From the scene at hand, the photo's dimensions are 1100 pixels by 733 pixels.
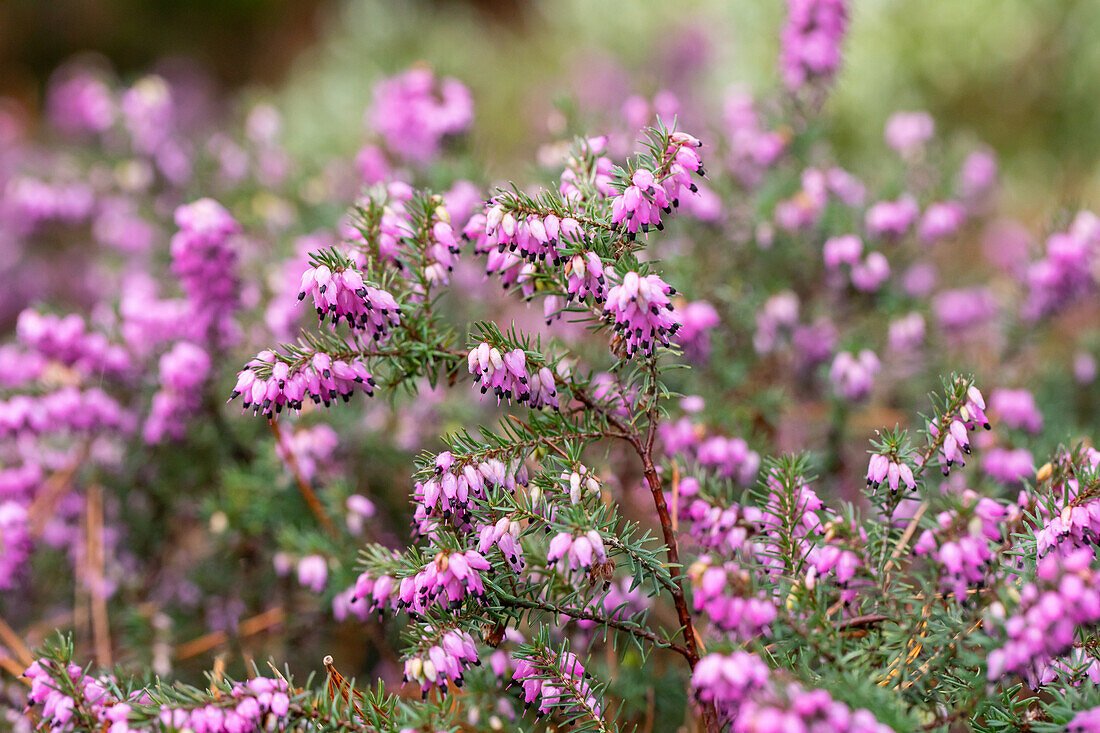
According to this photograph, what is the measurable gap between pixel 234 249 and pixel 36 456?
4.00ft

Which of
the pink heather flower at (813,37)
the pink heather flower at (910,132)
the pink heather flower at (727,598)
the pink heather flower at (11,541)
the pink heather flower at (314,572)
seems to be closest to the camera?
the pink heather flower at (727,598)

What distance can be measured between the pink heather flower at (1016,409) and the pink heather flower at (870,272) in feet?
2.08

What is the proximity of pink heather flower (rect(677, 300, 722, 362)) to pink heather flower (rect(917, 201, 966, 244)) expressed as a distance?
113 centimetres

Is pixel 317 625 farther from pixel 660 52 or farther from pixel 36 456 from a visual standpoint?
pixel 660 52

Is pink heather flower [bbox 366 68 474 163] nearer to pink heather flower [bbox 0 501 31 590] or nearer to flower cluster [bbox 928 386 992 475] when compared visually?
pink heather flower [bbox 0 501 31 590]

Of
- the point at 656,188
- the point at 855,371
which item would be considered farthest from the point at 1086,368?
the point at 656,188

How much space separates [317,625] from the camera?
9.82 ft

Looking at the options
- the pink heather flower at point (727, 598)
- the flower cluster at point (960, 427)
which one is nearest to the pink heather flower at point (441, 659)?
the pink heather flower at point (727, 598)

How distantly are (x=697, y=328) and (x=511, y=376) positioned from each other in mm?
1139

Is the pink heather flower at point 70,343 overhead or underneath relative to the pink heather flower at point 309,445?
overhead

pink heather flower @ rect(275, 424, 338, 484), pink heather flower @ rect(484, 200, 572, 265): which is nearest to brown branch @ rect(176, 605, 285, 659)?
pink heather flower @ rect(275, 424, 338, 484)

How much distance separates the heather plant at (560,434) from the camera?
1691 mm

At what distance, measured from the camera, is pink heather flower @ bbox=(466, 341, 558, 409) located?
173 centimetres

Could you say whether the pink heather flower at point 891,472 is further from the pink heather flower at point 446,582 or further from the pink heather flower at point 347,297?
the pink heather flower at point 347,297
